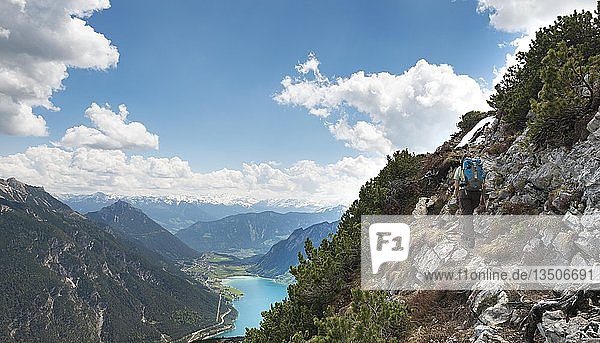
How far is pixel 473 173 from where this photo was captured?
51.3ft

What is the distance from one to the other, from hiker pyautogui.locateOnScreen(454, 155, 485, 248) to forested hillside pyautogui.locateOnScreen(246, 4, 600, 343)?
0.86 m

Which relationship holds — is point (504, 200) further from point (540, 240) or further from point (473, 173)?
point (540, 240)

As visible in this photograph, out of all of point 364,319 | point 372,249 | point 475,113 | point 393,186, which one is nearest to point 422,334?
point 364,319

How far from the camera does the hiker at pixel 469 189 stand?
50.7ft

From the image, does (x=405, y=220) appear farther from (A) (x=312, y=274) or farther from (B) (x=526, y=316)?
(B) (x=526, y=316)

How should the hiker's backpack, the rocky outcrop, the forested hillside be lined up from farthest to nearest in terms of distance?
1. the hiker's backpack
2. the forested hillside
3. the rocky outcrop

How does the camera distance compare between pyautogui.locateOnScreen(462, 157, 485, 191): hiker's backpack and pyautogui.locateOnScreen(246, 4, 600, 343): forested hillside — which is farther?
pyautogui.locateOnScreen(462, 157, 485, 191): hiker's backpack

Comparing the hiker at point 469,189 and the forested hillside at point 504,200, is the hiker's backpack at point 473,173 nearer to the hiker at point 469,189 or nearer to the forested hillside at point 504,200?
the hiker at point 469,189

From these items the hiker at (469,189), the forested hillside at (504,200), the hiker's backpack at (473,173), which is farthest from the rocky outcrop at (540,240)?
the hiker's backpack at (473,173)

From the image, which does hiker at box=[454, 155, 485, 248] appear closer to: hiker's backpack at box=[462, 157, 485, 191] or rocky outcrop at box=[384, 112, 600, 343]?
hiker's backpack at box=[462, 157, 485, 191]

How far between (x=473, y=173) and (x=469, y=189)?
703mm

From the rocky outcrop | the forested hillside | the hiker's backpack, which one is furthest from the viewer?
the hiker's backpack

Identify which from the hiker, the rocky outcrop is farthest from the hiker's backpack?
the rocky outcrop

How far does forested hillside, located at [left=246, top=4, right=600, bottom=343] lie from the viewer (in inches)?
415
